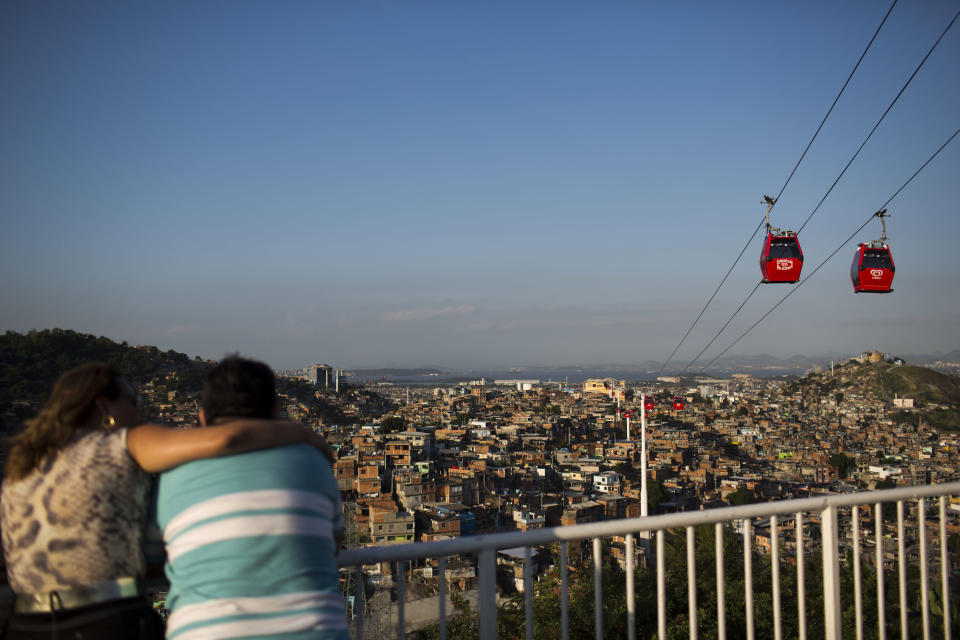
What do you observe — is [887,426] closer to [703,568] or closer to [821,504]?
[703,568]

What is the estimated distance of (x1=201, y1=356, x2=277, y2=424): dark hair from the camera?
1.37 metres

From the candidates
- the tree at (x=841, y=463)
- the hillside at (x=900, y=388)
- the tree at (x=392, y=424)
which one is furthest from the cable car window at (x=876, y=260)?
the tree at (x=392, y=424)

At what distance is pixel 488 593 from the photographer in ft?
6.11

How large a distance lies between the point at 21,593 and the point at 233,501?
1.71ft

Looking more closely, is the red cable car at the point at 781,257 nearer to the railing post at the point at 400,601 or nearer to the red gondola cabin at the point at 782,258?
the red gondola cabin at the point at 782,258

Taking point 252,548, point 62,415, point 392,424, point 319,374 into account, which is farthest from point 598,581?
point 319,374

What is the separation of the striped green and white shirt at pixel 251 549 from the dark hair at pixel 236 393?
0.44 ft

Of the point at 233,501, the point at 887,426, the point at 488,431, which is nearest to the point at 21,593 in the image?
the point at 233,501

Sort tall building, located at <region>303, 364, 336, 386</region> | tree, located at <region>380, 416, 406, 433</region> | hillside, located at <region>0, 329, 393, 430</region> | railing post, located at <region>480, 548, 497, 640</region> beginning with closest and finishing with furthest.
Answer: railing post, located at <region>480, 548, 497, 640</region>
hillside, located at <region>0, 329, 393, 430</region>
tree, located at <region>380, 416, 406, 433</region>
tall building, located at <region>303, 364, 336, 386</region>

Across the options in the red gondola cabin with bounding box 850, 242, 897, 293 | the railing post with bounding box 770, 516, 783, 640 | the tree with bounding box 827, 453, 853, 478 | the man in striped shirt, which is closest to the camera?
the man in striped shirt

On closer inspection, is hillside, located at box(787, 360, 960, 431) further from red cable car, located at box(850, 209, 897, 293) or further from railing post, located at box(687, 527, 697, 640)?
railing post, located at box(687, 527, 697, 640)

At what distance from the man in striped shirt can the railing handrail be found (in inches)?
14.0

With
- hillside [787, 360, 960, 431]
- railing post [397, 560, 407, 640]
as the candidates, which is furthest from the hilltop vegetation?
hillside [787, 360, 960, 431]

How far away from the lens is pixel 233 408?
1.37 meters
